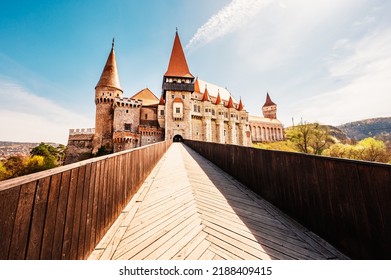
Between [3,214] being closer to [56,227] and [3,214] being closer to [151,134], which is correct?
[56,227]

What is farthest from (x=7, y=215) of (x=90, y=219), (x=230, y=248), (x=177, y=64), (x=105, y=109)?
(x=177, y=64)

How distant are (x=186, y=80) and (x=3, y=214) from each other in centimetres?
3756

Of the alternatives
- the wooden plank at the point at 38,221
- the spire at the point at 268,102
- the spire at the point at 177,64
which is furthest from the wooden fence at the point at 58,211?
the spire at the point at 268,102

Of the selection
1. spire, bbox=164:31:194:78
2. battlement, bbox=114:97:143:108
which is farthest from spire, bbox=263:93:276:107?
battlement, bbox=114:97:143:108

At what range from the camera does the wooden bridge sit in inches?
51.2

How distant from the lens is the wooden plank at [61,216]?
58.0 inches

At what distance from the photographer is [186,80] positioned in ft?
118

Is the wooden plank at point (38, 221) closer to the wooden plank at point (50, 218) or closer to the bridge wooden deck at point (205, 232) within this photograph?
the wooden plank at point (50, 218)

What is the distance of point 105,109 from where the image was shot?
32.0m

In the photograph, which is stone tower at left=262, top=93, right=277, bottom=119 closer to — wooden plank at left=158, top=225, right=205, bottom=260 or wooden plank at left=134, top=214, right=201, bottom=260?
wooden plank at left=134, top=214, right=201, bottom=260

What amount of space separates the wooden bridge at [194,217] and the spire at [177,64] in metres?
35.5

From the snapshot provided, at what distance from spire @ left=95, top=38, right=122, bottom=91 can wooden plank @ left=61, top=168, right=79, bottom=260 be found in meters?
35.3

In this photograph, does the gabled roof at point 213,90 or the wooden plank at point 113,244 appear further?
the gabled roof at point 213,90

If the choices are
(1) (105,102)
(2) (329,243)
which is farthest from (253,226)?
(1) (105,102)
